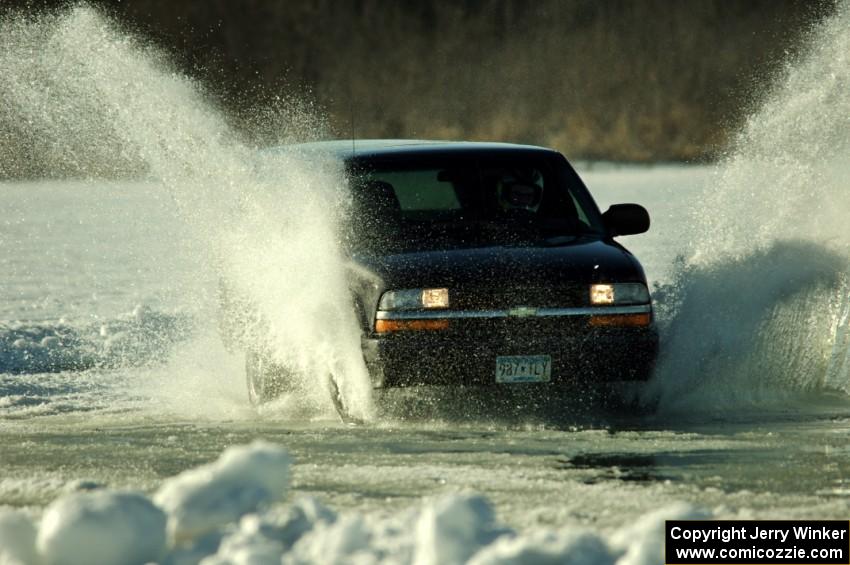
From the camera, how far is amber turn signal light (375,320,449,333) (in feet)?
28.3

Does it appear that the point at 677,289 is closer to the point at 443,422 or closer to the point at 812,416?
the point at 812,416

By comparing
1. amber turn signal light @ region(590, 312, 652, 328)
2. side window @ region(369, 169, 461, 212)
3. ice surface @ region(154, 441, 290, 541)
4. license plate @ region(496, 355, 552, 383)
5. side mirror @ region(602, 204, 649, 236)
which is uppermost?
side window @ region(369, 169, 461, 212)

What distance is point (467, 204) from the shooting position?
995cm

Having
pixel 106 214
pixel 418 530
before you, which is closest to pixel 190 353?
pixel 418 530

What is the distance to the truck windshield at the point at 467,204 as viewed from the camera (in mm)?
9445

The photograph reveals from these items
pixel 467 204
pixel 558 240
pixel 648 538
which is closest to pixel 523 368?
pixel 558 240

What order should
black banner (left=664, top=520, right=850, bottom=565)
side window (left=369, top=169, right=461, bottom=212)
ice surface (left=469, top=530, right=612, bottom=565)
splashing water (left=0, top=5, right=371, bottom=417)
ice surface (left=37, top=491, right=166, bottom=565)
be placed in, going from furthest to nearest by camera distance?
1. side window (left=369, top=169, right=461, bottom=212)
2. splashing water (left=0, top=5, right=371, bottom=417)
3. black banner (left=664, top=520, right=850, bottom=565)
4. ice surface (left=37, top=491, right=166, bottom=565)
5. ice surface (left=469, top=530, right=612, bottom=565)

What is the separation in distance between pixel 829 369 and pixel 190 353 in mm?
5004

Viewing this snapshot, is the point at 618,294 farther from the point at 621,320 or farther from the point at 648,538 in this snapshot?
the point at 648,538

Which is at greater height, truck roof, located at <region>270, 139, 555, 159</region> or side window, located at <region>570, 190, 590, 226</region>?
truck roof, located at <region>270, 139, 555, 159</region>

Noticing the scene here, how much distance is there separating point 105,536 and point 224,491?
0.46 metres

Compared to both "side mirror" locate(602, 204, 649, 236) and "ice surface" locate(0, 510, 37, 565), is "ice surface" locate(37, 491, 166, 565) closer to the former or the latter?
"ice surface" locate(0, 510, 37, 565)

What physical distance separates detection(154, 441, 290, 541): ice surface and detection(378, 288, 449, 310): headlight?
289cm

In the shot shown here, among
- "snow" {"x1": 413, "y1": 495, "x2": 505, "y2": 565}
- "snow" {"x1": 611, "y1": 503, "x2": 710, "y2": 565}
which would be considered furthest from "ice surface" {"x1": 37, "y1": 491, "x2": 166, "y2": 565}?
"snow" {"x1": 611, "y1": 503, "x2": 710, "y2": 565}
